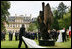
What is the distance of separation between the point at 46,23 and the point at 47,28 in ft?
1.33

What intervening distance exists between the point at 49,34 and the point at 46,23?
0.91m

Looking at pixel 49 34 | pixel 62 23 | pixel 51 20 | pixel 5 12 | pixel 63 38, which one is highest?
pixel 5 12

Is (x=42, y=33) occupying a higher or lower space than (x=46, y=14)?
lower

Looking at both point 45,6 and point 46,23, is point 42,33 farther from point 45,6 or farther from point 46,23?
point 45,6

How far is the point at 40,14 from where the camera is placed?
1591 cm

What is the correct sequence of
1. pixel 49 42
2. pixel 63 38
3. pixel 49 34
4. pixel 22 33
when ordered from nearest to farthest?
pixel 22 33, pixel 49 42, pixel 49 34, pixel 63 38

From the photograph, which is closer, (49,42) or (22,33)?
(22,33)

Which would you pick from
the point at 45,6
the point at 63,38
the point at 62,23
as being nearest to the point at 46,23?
the point at 45,6

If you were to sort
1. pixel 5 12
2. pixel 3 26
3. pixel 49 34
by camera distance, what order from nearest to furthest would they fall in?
pixel 5 12 → pixel 3 26 → pixel 49 34

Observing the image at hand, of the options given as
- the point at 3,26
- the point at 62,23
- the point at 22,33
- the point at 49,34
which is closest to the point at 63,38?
the point at 49,34

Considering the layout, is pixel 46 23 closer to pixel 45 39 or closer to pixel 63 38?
pixel 45 39

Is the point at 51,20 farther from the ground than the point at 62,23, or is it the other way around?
the point at 51,20

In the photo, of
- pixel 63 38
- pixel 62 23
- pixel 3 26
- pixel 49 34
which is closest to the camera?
pixel 3 26

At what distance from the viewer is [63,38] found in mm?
18984
